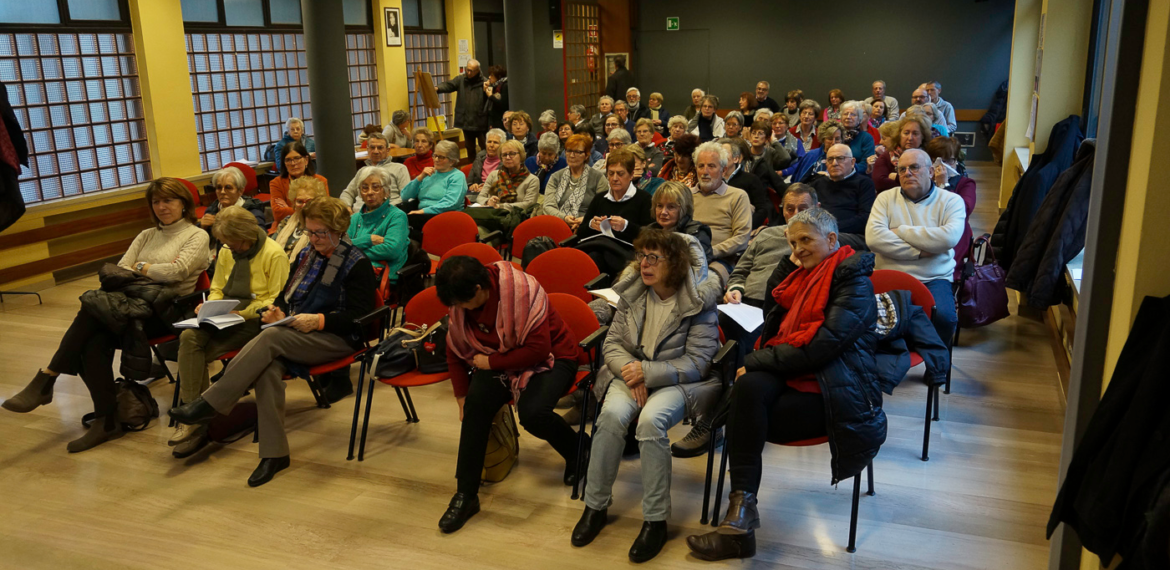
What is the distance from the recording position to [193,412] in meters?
3.85

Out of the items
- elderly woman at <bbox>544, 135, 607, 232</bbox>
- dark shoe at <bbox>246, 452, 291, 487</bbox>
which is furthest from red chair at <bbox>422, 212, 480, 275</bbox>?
dark shoe at <bbox>246, 452, 291, 487</bbox>

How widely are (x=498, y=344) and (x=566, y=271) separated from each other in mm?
1079

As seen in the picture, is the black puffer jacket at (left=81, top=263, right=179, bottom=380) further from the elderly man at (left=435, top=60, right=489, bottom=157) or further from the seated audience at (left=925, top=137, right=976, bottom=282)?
the elderly man at (left=435, top=60, right=489, bottom=157)

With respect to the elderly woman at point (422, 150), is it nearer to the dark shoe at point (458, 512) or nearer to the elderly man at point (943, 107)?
the dark shoe at point (458, 512)

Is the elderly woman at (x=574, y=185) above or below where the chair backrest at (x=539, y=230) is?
above

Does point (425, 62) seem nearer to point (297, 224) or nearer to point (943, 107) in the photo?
point (943, 107)

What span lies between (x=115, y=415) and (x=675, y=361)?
9.84ft

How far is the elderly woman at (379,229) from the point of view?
17.3 feet

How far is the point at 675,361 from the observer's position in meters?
3.49

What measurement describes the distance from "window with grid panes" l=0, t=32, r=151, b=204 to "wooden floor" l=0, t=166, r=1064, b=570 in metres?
4.13

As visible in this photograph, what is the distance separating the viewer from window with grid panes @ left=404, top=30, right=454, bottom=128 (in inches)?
521

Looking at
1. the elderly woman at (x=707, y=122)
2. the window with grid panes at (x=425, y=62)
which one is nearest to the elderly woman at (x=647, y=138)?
the elderly woman at (x=707, y=122)

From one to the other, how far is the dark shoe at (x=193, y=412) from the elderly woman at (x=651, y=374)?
176 cm

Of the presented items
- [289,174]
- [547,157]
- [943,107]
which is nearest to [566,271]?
[547,157]
